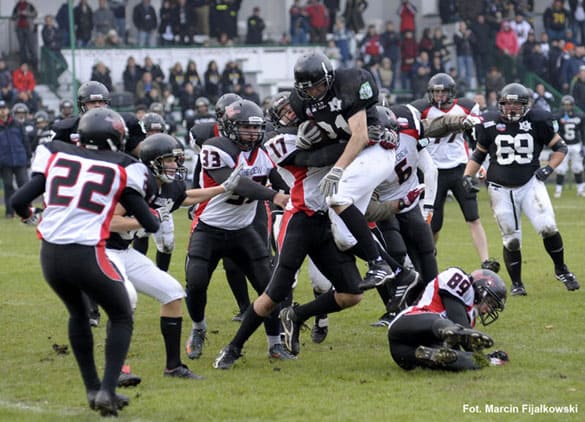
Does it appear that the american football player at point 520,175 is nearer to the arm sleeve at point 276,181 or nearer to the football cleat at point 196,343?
the arm sleeve at point 276,181

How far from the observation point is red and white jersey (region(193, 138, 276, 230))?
287 inches

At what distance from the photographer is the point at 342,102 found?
6.83m

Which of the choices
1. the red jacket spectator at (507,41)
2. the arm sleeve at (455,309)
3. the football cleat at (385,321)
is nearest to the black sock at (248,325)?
the arm sleeve at (455,309)

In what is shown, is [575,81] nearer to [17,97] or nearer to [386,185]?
[17,97]

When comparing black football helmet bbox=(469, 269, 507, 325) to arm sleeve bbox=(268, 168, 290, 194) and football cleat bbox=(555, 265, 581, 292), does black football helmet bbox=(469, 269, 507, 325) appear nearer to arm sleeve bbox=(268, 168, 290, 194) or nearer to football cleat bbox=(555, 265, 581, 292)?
arm sleeve bbox=(268, 168, 290, 194)

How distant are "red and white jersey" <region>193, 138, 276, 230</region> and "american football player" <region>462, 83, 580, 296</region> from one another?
3.08 m

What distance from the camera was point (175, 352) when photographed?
266 inches

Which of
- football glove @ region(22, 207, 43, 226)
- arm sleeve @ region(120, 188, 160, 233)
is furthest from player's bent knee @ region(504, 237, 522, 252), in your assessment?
football glove @ region(22, 207, 43, 226)

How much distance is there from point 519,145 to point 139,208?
4993 mm

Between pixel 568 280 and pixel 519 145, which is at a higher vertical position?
pixel 519 145

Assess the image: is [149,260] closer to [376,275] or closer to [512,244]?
[376,275]

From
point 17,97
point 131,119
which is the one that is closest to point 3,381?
point 131,119

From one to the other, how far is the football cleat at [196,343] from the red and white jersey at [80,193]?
2.06 m

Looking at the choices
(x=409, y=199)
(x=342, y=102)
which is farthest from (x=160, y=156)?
(x=409, y=199)
